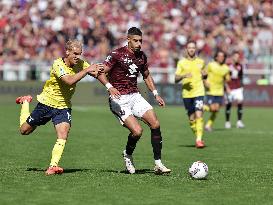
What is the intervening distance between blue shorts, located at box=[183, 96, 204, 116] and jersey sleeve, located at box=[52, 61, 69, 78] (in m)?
7.01

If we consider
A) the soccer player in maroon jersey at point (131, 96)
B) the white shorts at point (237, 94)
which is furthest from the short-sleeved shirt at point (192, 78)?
the white shorts at point (237, 94)

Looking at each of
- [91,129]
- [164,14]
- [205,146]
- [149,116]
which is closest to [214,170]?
[149,116]

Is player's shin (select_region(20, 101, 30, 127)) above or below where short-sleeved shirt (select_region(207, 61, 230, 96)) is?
above

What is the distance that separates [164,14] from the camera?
38.8 metres

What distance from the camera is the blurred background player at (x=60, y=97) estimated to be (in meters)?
13.1

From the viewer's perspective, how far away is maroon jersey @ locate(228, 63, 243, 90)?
2759 cm

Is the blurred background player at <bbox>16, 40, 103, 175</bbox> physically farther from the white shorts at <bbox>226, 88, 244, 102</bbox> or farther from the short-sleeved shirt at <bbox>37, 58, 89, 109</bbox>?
the white shorts at <bbox>226, 88, 244, 102</bbox>

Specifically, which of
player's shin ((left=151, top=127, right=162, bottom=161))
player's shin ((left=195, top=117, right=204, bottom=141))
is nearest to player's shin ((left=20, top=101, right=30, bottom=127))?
player's shin ((left=151, top=127, right=162, bottom=161))

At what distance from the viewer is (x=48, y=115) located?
13.5 metres

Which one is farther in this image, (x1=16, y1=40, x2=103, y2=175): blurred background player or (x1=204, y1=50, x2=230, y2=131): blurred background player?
(x1=204, y1=50, x2=230, y2=131): blurred background player

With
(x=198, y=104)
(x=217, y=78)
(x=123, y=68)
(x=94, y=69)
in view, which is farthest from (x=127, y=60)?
(x=217, y=78)

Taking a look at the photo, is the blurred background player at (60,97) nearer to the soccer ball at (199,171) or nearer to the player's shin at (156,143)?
the player's shin at (156,143)

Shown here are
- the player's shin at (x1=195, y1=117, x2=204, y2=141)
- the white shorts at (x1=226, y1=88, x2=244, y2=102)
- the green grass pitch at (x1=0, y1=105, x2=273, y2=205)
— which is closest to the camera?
the green grass pitch at (x1=0, y1=105, x2=273, y2=205)

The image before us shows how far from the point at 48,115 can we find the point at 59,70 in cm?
82
